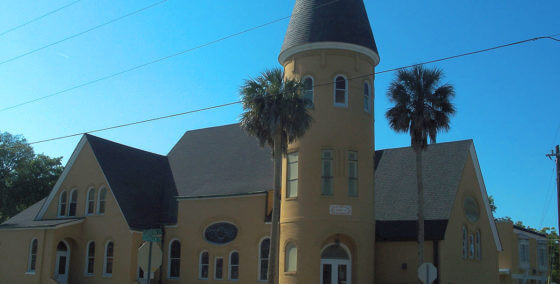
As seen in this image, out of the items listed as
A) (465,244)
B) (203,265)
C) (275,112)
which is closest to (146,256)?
(275,112)

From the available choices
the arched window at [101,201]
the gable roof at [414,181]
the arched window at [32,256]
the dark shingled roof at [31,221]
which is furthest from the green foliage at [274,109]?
the arched window at [32,256]

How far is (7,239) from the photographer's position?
3753 centimetres

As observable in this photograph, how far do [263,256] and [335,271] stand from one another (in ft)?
14.1

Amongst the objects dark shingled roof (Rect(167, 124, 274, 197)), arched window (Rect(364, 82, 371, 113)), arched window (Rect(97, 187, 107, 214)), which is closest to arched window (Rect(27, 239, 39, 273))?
arched window (Rect(97, 187, 107, 214))

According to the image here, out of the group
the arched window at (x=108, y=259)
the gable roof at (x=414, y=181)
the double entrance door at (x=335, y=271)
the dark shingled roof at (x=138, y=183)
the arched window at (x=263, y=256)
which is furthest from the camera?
the dark shingled roof at (x=138, y=183)

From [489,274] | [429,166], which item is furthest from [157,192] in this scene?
[489,274]

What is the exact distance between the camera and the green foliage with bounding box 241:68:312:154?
25.3 metres

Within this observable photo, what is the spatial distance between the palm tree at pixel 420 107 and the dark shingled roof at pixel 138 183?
50.3 feet

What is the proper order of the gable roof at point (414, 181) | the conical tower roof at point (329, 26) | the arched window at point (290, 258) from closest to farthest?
1. the arched window at point (290, 258)
2. the conical tower roof at point (329, 26)
3. the gable roof at point (414, 181)

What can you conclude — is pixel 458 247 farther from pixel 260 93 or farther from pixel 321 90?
pixel 260 93

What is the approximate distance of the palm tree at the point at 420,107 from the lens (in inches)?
1071

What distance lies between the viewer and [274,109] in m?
25.2

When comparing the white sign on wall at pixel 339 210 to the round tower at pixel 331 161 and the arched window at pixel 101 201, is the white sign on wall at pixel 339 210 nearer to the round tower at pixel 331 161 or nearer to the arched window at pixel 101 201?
the round tower at pixel 331 161

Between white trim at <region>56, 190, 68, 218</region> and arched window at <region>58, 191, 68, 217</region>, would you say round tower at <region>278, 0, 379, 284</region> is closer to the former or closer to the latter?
white trim at <region>56, 190, 68, 218</region>
